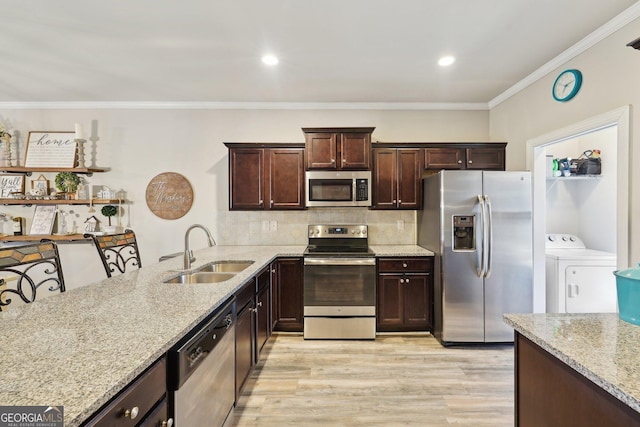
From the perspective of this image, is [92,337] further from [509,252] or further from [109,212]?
[509,252]

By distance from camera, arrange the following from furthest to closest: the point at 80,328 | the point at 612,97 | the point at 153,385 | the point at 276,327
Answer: the point at 276,327 → the point at 612,97 → the point at 80,328 → the point at 153,385

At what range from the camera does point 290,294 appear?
132 inches

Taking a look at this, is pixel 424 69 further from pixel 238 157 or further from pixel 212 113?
pixel 212 113

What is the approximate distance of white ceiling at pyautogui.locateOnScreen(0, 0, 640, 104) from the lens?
208 cm

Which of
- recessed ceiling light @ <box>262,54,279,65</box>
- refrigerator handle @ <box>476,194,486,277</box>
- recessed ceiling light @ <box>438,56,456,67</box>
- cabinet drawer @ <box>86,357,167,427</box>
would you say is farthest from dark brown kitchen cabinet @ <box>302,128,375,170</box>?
cabinet drawer @ <box>86,357,167,427</box>

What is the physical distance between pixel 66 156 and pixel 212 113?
75.4 inches

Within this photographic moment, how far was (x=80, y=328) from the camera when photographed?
1.18m

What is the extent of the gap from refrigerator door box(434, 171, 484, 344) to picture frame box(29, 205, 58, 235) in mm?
4718

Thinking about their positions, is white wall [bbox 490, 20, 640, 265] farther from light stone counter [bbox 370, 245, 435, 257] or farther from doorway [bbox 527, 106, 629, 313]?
light stone counter [bbox 370, 245, 435, 257]

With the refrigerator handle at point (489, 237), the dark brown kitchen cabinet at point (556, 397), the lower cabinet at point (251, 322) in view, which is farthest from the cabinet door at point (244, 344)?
the refrigerator handle at point (489, 237)

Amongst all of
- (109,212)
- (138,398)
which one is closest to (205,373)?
(138,398)

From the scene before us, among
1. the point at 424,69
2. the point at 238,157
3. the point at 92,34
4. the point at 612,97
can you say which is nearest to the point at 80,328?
the point at 92,34

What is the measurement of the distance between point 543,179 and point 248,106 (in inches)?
140

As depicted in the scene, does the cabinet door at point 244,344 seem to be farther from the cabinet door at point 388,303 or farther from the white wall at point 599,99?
the white wall at point 599,99
